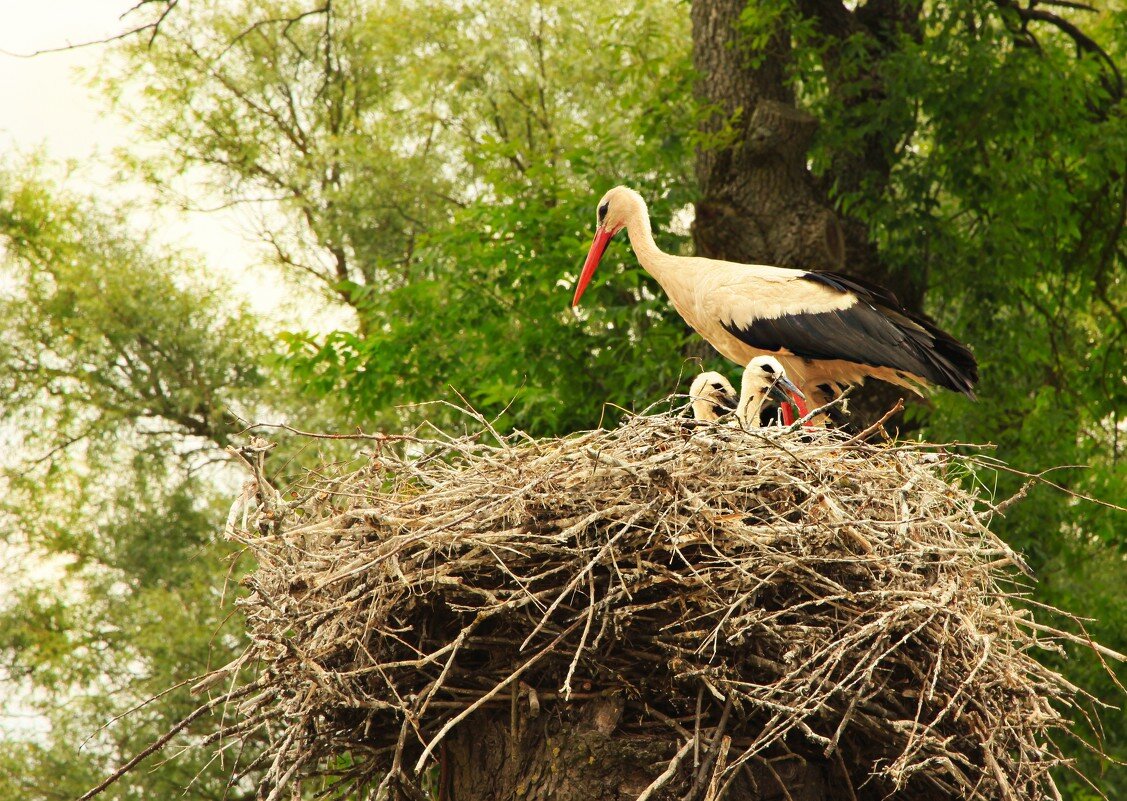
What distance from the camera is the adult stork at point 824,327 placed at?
666 centimetres

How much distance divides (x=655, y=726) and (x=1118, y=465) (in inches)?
320

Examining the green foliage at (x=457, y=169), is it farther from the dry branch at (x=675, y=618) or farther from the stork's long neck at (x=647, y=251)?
the dry branch at (x=675, y=618)

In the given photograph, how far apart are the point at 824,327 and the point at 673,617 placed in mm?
2912

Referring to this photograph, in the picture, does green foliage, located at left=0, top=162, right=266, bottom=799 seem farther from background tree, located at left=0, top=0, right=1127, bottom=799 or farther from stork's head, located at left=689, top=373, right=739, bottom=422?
stork's head, located at left=689, top=373, right=739, bottom=422

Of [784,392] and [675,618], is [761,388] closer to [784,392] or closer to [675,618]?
[784,392]

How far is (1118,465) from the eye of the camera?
11.2 metres

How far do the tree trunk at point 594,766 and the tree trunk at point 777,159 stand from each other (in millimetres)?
4539

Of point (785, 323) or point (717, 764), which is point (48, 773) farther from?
point (717, 764)

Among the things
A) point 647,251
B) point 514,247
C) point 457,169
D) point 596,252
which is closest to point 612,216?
point 596,252

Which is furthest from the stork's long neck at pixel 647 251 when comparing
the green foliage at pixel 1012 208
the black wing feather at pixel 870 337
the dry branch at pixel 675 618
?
the green foliage at pixel 1012 208

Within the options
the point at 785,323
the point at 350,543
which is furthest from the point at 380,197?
the point at 350,543

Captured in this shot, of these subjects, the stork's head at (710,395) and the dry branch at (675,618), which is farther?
the stork's head at (710,395)

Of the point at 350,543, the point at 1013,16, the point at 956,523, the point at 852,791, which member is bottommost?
the point at 852,791

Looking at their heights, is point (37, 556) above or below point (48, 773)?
above
